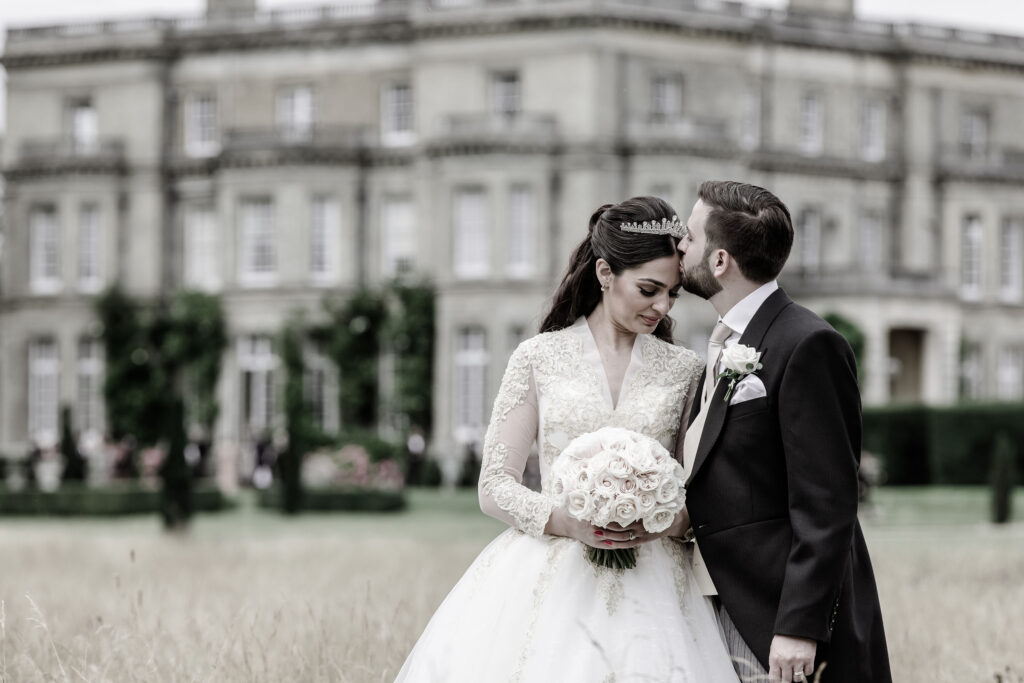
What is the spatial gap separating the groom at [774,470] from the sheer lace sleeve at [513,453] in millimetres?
540

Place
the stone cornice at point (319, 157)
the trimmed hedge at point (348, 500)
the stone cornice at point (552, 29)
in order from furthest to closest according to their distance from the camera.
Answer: the stone cornice at point (319, 157), the stone cornice at point (552, 29), the trimmed hedge at point (348, 500)

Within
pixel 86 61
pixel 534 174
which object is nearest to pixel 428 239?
pixel 534 174

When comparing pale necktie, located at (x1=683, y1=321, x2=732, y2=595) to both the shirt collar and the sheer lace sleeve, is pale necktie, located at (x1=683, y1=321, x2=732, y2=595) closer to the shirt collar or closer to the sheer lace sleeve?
the shirt collar

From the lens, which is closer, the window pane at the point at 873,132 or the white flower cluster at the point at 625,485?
the white flower cluster at the point at 625,485

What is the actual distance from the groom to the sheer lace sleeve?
21.2 inches

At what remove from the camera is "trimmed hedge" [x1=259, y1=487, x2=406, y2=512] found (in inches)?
996

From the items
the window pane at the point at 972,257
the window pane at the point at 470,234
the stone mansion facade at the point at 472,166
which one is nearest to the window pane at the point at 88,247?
the stone mansion facade at the point at 472,166

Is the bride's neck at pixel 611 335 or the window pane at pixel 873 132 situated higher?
the window pane at pixel 873 132

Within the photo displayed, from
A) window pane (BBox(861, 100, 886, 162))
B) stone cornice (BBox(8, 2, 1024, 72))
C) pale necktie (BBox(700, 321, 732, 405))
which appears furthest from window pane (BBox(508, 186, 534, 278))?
pale necktie (BBox(700, 321, 732, 405))

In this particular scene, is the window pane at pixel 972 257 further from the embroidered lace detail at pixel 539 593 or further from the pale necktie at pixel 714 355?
the embroidered lace detail at pixel 539 593

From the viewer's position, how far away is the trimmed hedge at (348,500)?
2530 centimetres

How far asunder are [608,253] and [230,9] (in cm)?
3671

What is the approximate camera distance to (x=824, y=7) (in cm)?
3950

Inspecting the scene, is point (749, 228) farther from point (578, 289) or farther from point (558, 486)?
point (558, 486)
